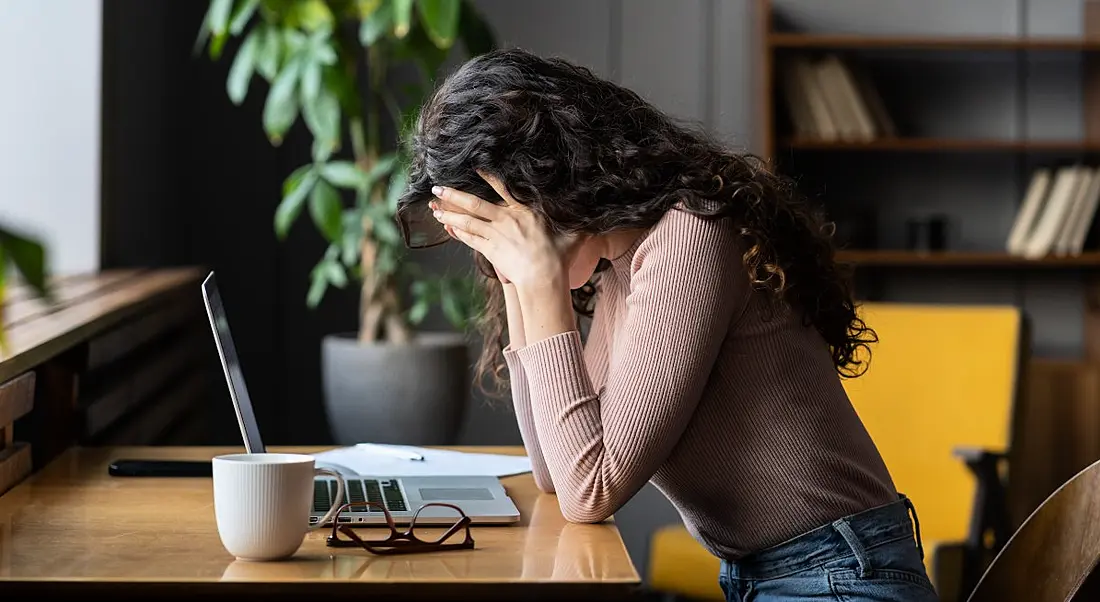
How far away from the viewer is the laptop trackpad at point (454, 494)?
1.29 metres

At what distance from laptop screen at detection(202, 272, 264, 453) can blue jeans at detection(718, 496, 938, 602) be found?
53 cm

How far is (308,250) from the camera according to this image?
3918 mm

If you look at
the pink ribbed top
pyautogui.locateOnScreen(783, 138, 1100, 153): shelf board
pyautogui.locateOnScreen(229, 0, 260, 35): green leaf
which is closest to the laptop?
the pink ribbed top

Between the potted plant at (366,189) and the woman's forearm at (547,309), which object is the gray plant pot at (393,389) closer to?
the potted plant at (366,189)

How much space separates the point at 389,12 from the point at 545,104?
1815mm

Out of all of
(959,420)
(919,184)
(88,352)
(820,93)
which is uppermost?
(820,93)

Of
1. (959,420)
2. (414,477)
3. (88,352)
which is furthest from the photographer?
(959,420)

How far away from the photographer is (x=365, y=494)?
50.9 inches

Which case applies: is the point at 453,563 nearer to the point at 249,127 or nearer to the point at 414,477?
the point at 414,477

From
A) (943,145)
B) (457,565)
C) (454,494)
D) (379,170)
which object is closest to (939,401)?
(943,145)

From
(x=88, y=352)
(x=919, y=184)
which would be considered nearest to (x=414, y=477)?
(x=88, y=352)

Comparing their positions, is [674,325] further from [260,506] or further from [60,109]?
[60,109]

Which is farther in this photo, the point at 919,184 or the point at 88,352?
the point at 919,184

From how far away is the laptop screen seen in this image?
123cm
